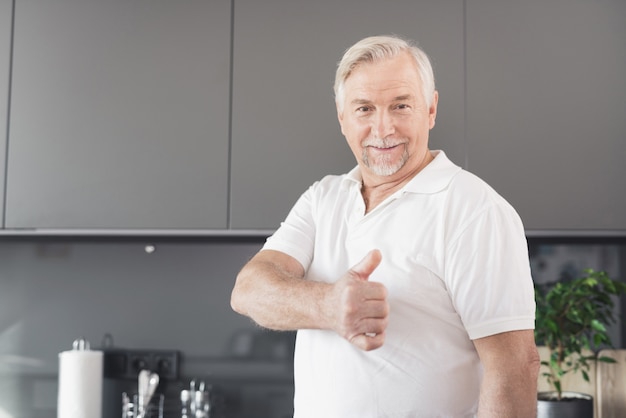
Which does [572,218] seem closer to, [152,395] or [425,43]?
[425,43]

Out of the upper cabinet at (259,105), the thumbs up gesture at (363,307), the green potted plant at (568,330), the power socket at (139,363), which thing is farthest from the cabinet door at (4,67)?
the green potted plant at (568,330)

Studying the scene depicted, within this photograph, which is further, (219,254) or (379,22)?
(219,254)

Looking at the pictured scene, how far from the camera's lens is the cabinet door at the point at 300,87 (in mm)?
1997

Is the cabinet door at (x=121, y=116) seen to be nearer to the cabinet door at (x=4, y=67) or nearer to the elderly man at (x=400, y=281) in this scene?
the cabinet door at (x=4, y=67)

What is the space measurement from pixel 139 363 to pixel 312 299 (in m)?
1.36

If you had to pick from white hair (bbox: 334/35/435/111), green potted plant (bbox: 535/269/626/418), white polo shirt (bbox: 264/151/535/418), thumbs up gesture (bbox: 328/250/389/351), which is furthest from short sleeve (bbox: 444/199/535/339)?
green potted plant (bbox: 535/269/626/418)

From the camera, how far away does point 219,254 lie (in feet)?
7.64

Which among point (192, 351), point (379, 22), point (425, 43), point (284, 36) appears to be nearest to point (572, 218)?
point (425, 43)

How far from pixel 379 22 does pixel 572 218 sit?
29.0 inches

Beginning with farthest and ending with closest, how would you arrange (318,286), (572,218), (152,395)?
(152,395) < (572,218) < (318,286)

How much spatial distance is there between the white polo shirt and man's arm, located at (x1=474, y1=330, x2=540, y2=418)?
0.8 inches

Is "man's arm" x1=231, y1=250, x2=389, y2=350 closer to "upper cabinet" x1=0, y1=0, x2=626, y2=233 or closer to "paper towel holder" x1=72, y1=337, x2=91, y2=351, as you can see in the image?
"upper cabinet" x1=0, y1=0, x2=626, y2=233

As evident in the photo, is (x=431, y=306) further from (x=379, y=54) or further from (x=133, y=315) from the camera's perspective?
(x=133, y=315)

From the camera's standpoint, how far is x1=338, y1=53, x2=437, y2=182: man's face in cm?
123
